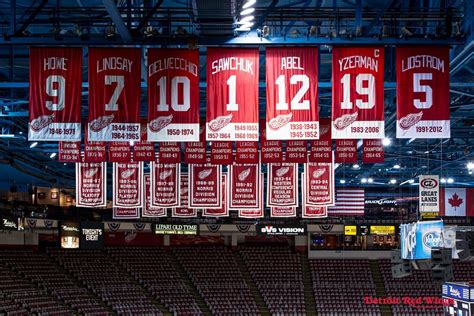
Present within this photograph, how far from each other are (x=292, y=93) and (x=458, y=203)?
25657mm

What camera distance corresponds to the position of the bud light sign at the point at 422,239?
20.4m

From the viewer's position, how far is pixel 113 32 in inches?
730

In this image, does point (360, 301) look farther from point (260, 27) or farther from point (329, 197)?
point (260, 27)

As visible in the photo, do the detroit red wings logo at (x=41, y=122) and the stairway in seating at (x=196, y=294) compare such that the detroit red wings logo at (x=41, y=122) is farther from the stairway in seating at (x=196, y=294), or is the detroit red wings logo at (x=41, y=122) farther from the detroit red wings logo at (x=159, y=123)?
the stairway in seating at (x=196, y=294)

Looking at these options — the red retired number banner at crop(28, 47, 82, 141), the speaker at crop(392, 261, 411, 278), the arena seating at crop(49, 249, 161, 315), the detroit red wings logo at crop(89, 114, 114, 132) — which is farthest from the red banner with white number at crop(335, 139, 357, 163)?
the arena seating at crop(49, 249, 161, 315)

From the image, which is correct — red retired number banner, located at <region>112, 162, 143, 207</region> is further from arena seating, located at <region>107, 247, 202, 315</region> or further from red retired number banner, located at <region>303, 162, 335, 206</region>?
arena seating, located at <region>107, 247, 202, 315</region>

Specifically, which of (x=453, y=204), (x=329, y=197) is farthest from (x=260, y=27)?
(x=453, y=204)

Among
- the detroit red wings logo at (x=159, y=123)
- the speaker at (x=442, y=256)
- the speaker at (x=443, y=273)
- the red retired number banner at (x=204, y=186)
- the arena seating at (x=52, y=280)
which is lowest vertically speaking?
the arena seating at (x=52, y=280)

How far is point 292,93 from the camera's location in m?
17.5

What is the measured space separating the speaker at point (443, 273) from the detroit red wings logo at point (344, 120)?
406 centimetres

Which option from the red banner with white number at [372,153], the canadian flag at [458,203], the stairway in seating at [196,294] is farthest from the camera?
the stairway in seating at [196,294]

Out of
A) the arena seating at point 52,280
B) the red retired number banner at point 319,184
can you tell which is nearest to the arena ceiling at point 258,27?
the red retired number banner at point 319,184

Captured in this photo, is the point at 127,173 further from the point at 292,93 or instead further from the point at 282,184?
the point at 292,93

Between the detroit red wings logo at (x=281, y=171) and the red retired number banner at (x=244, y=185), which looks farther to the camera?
the detroit red wings logo at (x=281, y=171)
